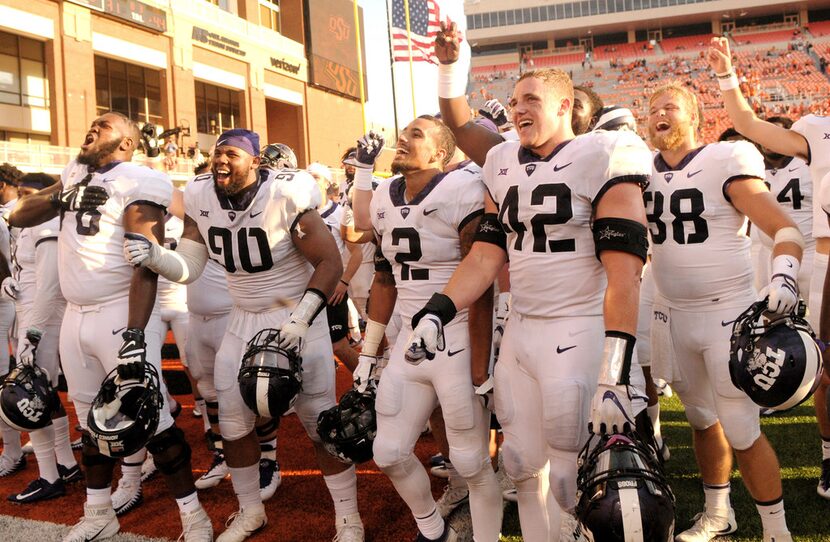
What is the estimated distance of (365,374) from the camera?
323 cm

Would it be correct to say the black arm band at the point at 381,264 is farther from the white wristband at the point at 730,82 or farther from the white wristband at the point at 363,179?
the white wristband at the point at 730,82

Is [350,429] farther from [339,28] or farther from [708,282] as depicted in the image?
[339,28]

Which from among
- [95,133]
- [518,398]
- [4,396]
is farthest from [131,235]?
[518,398]

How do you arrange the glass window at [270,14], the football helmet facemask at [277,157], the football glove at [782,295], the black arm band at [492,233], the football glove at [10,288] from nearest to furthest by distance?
the football glove at [782,295] < the black arm band at [492,233] < the football glove at [10,288] < the football helmet facemask at [277,157] < the glass window at [270,14]

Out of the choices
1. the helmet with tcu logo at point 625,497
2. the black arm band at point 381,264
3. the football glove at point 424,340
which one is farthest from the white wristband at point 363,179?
the helmet with tcu logo at point 625,497

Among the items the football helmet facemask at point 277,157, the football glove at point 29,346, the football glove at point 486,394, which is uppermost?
the football helmet facemask at point 277,157

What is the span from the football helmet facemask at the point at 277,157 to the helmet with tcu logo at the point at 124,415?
2.33m

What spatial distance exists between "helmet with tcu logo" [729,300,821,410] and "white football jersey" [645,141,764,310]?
0.51 meters

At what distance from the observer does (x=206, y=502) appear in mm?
3992

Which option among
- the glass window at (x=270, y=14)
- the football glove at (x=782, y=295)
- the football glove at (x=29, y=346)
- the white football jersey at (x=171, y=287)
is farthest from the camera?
the glass window at (x=270, y=14)

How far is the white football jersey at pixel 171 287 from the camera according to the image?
5.25 metres

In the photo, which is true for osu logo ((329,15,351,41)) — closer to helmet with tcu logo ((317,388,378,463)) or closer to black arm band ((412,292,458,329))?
helmet with tcu logo ((317,388,378,463))

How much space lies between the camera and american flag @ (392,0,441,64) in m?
13.4

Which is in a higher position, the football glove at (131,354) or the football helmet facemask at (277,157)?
the football helmet facemask at (277,157)
